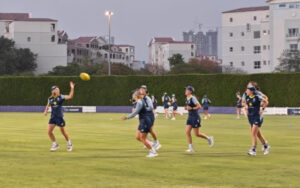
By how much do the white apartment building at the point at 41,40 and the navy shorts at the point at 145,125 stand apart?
12110 centimetres

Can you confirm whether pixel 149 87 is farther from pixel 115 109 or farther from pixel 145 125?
pixel 145 125

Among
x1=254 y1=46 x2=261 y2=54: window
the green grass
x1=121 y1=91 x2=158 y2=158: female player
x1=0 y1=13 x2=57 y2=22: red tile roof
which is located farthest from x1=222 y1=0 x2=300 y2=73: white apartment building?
x1=121 y1=91 x2=158 y2=158: female player

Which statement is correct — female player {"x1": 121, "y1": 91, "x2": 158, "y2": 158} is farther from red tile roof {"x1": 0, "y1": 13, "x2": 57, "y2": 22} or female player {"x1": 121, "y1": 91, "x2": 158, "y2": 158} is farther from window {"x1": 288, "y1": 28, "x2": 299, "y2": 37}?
red tile roof {"x1": 0, "y1": 13, "x2": 57, "y2": 22}

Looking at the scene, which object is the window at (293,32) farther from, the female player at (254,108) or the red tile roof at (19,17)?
the female player at (254,108)

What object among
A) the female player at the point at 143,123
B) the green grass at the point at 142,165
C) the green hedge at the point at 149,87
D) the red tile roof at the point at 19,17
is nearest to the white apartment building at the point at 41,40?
the red tile roof at the point at 19,17

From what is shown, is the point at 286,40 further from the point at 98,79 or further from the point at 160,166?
the point at 160,166

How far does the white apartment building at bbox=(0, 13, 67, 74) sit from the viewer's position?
138 meters

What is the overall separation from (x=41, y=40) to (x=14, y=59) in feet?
46.5

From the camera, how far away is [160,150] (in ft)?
→ 68.5

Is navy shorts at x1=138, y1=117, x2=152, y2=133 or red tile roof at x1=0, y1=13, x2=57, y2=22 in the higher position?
red tile roof at x1=0, y1=13, x2=57, y2=22

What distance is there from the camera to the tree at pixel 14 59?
411 feet

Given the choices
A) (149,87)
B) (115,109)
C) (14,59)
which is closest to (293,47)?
(14,59)

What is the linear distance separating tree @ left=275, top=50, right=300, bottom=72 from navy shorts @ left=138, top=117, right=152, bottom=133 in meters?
102

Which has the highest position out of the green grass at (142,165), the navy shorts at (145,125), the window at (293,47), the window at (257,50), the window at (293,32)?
the window at (293,32)
